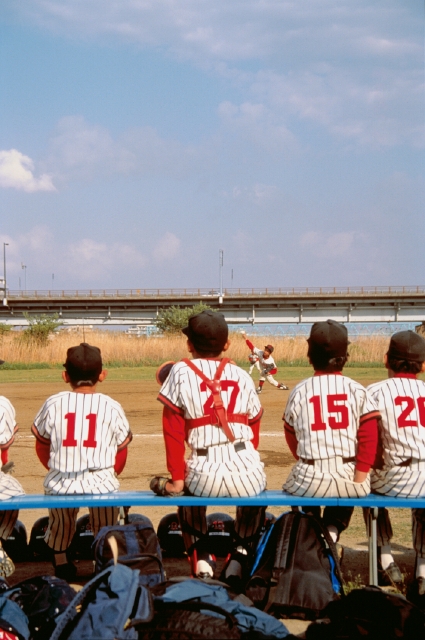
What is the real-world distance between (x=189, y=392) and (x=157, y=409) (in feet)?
34.3

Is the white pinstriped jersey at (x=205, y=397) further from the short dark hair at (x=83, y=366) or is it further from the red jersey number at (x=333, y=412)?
the short dark hair at (x=83, y=366)

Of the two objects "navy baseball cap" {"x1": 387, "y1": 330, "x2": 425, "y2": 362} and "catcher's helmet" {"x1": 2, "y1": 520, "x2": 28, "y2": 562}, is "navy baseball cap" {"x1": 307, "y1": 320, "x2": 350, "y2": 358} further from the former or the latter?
"catcher's helmet" {"x1": 2, "y1": 520, "x2": 28, "y2": 562}

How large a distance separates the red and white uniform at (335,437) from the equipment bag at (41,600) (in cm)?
144

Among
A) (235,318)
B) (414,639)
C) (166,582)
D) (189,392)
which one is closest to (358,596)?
(414,639)

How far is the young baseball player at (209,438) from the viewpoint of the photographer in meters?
4.12

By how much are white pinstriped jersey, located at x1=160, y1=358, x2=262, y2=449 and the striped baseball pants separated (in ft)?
2.39

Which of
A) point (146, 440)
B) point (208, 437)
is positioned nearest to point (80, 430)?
point (208, 437)

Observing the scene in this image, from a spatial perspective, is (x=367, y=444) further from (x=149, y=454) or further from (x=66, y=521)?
(x=149, y=454)

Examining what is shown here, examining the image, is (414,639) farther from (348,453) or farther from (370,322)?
(370,322)

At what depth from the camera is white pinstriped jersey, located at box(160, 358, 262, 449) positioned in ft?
13.6

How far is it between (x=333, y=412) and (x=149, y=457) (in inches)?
220

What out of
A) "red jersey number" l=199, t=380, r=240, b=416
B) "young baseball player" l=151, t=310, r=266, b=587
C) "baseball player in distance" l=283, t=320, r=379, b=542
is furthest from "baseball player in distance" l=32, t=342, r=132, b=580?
"baseball player in distance" l=283, t=320, r=379, b=542

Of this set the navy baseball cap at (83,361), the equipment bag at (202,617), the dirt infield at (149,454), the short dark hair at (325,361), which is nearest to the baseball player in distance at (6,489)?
the dirt infield at (149,454)

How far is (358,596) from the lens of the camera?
3.29m
